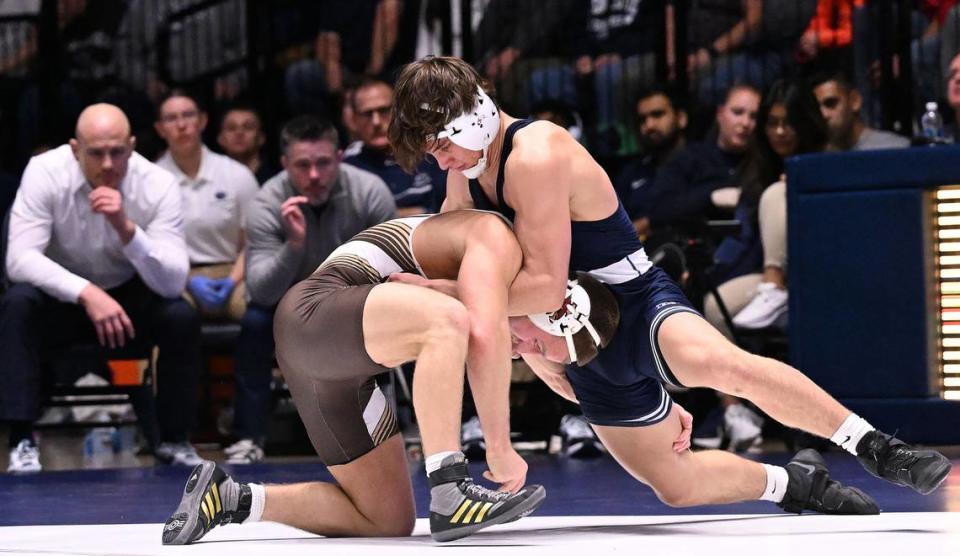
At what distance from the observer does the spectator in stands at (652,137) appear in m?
6.10

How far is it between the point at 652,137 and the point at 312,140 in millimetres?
1574

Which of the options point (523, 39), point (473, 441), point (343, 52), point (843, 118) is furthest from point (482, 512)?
point (343, 52)

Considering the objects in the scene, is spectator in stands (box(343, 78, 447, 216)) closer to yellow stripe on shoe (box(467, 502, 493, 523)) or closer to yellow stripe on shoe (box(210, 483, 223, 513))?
yellow stripe on shoe (box(210, 483, 223, 513))

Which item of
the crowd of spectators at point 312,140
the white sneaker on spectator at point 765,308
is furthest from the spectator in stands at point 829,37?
the white sneaker on spectator at point 765,308

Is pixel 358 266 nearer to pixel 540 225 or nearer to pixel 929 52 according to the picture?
pixel 540 225

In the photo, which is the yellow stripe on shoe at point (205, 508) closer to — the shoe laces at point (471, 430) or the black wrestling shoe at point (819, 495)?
the black wrestling shoe at point (819, 495)

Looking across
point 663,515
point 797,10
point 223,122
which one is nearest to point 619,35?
point 797,10

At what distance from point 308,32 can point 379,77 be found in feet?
4.40

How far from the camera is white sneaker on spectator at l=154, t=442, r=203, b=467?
17.0 feet

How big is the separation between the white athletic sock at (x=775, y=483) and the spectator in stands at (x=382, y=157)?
8.92 ft

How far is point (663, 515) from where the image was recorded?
343 cm

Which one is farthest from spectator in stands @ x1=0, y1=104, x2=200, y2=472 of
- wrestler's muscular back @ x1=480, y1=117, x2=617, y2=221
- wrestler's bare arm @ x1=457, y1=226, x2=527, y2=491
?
wrestler's bare arm @ x1=457, y1=226, x2=527, y2=491

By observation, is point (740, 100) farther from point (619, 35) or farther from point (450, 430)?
point (450, 430)

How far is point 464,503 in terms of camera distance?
265 centimetres
